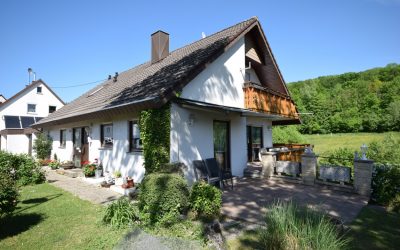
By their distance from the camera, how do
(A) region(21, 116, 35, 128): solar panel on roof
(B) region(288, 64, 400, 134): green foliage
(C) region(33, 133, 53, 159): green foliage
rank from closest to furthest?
(C) region(33, 133, 53, 159): green foliage → (A) region(21, 116, 35, 128): solar panel on roof → (B) region(288, 64, 400, 134): green foliage

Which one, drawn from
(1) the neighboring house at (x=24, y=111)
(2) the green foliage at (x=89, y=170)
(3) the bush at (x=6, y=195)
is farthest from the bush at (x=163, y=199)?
(1) the neighboring house at (x=24, y=111)

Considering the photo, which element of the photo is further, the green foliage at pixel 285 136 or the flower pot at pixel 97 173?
the green foliage at pixel 285 136

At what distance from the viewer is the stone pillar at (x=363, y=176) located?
831 cm

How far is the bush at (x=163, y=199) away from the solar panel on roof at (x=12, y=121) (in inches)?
1251

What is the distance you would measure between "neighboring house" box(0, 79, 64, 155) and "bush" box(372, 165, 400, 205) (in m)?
30.0

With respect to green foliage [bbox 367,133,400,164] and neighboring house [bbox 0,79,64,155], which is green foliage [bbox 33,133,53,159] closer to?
neighboring house [bbox 0,79,64,155]

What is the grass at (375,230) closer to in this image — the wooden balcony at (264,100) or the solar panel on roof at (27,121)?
the wooden balcony at (264,100)

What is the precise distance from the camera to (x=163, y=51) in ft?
52.7

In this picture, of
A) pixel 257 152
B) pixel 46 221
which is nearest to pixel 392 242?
pixel 46 221

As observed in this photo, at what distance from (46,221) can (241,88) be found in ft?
33.0

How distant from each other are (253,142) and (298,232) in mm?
11942

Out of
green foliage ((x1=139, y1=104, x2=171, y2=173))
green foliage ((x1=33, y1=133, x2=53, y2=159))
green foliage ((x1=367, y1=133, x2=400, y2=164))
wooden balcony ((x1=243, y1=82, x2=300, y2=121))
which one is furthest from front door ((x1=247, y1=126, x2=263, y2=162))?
green foliage ((x1=33, y1=133, x2=53, y2=159))

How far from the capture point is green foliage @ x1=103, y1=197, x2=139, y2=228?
5.76 metres

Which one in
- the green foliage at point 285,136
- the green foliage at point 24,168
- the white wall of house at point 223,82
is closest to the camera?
the white wall of house at point 223,82
